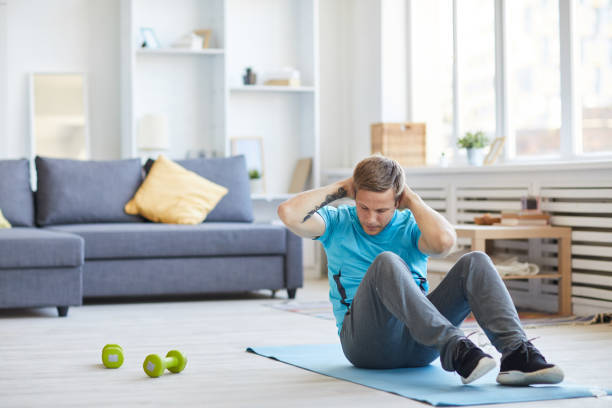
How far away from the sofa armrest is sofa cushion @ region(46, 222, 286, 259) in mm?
44

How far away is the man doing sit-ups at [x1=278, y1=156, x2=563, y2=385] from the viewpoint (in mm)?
2502

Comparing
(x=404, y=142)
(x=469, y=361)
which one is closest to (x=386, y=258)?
(x=469, y=361)

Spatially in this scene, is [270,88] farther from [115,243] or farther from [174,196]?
[115,243]

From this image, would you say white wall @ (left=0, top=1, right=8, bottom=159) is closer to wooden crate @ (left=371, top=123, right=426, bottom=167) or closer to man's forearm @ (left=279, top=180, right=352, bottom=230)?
wooden crate @ (left=371, top=123, right=426, bottom=167)

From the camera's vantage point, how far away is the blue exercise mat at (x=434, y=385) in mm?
2484

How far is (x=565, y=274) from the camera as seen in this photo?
473cm

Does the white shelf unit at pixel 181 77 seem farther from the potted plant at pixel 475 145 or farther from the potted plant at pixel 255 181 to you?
the potted plant at pixel 475 145

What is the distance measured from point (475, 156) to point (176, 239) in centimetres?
195

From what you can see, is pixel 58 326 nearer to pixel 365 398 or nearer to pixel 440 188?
pixel 365 398

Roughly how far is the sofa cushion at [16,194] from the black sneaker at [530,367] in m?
3.72

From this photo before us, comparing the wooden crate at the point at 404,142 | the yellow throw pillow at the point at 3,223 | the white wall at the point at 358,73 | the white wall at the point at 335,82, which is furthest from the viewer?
the white wall at the point at 335,82

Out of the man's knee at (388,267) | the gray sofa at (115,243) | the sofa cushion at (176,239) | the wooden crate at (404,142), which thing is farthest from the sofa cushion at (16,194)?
the man's knee at (388,267)

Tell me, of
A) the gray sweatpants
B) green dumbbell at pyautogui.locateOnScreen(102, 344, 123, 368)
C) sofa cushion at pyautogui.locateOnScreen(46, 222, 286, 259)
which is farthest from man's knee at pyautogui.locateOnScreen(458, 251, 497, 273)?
sofa cushion at pyautogui.locateOnScreen(46, 222, 286, 259)

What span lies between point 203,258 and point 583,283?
2.18m
